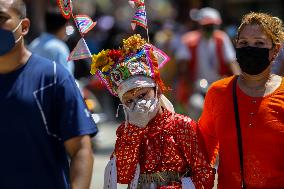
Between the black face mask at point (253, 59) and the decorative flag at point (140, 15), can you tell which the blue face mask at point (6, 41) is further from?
the black face mask at point (253, 59)

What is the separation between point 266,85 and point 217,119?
1.15 feet

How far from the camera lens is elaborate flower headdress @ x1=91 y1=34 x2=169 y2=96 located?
4820mm

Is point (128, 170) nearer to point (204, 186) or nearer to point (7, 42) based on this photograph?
point (204, 186)

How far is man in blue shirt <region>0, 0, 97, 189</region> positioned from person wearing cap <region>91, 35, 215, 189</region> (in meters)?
0.79

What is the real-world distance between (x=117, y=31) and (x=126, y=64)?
48.0 feet

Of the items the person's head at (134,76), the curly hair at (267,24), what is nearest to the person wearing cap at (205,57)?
the curly hair at (267,24)

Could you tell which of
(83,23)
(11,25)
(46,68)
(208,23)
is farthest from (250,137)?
(208,23)

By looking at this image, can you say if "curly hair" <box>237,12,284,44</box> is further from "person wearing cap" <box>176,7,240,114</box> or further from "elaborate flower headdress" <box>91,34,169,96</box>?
"person wearing cap" <box>176,7,240,114</box>

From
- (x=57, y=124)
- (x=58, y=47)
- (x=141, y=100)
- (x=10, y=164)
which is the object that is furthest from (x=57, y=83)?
(x=58, y=47)

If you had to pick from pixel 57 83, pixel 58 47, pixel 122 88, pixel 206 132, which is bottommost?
pixel 58 47

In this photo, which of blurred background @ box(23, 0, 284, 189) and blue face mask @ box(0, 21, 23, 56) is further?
blurred background @ box(23, 0, 284, 189)

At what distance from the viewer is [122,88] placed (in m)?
4.81

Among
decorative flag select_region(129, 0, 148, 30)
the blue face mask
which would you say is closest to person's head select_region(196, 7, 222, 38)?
decorative flag select_region(129, 0, 148, 30)

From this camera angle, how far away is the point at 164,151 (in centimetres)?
473
